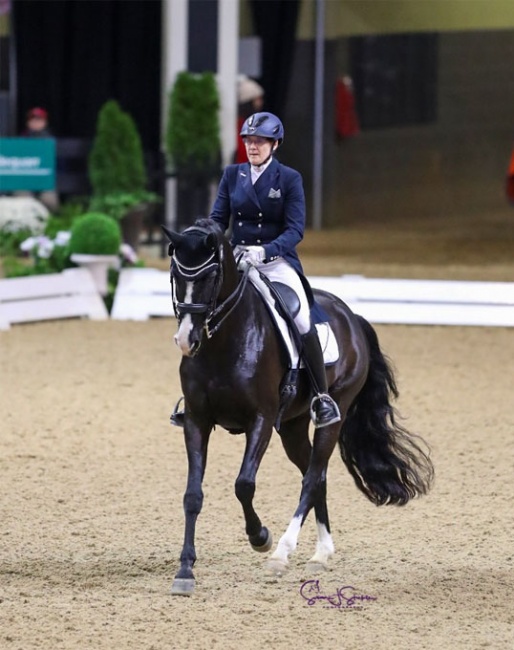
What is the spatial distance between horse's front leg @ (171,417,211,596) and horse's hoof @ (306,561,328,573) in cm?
55

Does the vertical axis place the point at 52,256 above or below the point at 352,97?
below

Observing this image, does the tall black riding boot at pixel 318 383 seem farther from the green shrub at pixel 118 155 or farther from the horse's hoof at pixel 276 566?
the green shrub at pixel 118 155

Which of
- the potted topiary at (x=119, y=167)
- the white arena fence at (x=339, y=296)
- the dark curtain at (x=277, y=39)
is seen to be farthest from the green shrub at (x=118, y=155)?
the dark curtain at (x=277, y=39)

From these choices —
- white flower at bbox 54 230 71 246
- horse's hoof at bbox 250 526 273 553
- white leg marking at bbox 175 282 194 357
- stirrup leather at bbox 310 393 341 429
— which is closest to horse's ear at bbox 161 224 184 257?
white leg marking at bbox 175 282 194 357

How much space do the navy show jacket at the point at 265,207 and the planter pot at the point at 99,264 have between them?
269 inches

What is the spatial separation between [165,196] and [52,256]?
3.74m

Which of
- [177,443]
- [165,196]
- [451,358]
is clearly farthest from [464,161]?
[177,443]

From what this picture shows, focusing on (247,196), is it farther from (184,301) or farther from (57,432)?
(57,432)

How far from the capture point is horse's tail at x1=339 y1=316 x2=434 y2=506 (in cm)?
581

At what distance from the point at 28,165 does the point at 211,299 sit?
1047cm

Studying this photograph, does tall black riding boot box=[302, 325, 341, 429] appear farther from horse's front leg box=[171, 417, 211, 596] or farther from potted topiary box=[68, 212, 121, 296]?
potted topiary box=[68, 212, 121, 296]

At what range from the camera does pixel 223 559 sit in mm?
5500

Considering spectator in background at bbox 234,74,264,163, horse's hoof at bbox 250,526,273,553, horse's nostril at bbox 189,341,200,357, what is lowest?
horse's hoof at bbox 250,526,273,553

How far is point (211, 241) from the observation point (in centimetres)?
475
